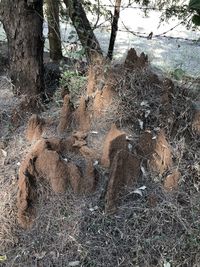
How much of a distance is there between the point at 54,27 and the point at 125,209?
8.33 feet

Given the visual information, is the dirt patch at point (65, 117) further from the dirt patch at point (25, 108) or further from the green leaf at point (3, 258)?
the green leaf at point (3, 258)

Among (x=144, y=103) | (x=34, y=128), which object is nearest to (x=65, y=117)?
(x=34, y=128)

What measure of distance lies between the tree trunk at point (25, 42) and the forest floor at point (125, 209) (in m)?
0.59

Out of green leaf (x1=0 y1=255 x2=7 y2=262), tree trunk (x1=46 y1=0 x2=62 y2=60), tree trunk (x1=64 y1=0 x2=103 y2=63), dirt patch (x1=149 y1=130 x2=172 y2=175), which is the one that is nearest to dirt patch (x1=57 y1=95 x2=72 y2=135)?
dirt patch (x1=149 y1=130 x2=172 y2=175)

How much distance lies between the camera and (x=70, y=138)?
3.01 m

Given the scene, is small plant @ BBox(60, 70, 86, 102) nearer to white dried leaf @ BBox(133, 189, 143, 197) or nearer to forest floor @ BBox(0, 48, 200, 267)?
forest floor @ BBox(0, 48, 200, 267)

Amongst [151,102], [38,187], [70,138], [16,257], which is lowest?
[16,257]

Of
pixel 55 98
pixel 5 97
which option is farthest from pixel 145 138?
pixel 5 97

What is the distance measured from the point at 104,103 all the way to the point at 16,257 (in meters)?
1.38

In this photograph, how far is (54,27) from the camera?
4.45 meters

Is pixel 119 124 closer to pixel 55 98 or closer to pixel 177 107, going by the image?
pixel 177 107

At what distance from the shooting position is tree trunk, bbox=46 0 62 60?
438cm

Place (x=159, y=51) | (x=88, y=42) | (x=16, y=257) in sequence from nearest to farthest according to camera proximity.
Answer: (x=16, y=257)
(x=88, y=42)
(x=159, y=51)

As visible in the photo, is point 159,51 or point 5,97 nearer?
point 5,97
